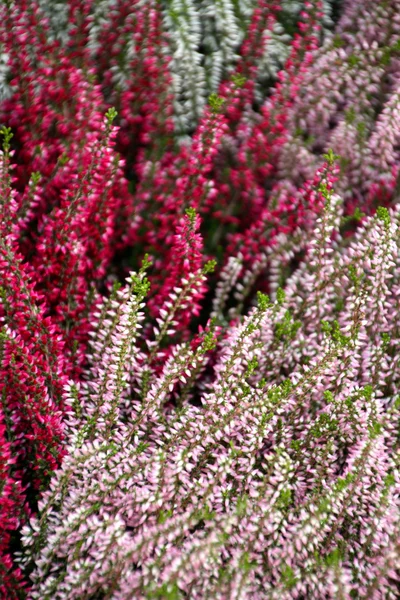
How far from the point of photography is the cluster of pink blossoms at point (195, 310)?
1.75m

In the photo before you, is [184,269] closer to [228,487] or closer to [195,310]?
[195,310]

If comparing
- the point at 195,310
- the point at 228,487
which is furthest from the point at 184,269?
the point at 228,487

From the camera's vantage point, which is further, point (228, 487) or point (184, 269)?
point (184, 269)

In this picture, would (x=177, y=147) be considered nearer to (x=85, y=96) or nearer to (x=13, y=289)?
(x=85, y=96)

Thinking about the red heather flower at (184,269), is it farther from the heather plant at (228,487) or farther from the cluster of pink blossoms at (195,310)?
the heather plant at (228,487)

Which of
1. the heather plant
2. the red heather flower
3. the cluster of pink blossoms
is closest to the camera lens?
the heather plant

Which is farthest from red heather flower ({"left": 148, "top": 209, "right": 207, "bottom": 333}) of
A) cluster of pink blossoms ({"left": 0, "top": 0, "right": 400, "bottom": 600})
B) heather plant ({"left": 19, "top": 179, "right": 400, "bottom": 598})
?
heather plant ({"left": 19, "top": 179, "right": 400, "bottom": 598})

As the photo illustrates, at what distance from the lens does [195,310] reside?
2314 mm

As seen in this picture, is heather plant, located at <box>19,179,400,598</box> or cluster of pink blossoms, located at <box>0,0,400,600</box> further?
cluster of pink blossoms, located at <box>0,0,400,600</box>

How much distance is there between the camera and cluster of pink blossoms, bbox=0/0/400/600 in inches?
68.9

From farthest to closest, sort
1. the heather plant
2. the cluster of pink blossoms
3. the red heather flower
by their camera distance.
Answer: the red heather flower < the cluster of pink blossoms < the heather plant

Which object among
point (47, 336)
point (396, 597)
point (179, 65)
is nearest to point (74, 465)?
point (47, 336)

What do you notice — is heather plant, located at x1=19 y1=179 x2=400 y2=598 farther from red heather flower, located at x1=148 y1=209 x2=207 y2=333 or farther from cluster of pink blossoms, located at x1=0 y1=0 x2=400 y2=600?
red heather flower, located at x1=148 y1=209 x2=207 y2=333

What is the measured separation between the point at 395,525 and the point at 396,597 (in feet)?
0.88
